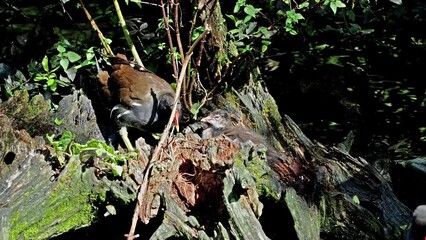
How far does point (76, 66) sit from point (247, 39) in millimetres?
1222

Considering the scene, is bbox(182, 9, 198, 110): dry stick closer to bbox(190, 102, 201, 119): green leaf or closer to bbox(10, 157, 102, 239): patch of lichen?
bbox(190, 102, 201, 119): green leaf

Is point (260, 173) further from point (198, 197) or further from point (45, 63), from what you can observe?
point (45, 63)

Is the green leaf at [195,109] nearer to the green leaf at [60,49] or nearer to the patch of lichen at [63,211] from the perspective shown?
the green leaf at [60,49]

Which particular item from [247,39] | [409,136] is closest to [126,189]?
[247,39]

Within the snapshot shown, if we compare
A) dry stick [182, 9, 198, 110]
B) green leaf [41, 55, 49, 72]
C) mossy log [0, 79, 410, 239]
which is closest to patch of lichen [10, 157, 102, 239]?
mossy log [0, 79, 410, 239]

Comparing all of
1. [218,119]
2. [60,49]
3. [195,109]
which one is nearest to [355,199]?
[218,119]

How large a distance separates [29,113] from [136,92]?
1.17 m

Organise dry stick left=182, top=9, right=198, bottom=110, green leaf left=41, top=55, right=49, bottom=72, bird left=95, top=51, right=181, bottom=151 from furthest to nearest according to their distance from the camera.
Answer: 1. bird left=95, top=51, right=181, bottom=151
2. dry stick left=182, top=9, right=198, bottom=110
3. green leaf left=41, top=55, right=49, bottom=72

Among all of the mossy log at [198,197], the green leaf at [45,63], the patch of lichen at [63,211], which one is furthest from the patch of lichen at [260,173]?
the green leaf at [45,63]

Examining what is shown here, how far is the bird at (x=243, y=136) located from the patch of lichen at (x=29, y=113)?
0.97m

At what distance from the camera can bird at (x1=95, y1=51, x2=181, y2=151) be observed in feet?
17.2

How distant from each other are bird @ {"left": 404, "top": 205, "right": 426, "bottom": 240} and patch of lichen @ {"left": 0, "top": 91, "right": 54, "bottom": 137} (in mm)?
2126

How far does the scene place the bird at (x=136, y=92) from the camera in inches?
207

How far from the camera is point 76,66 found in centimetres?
511
